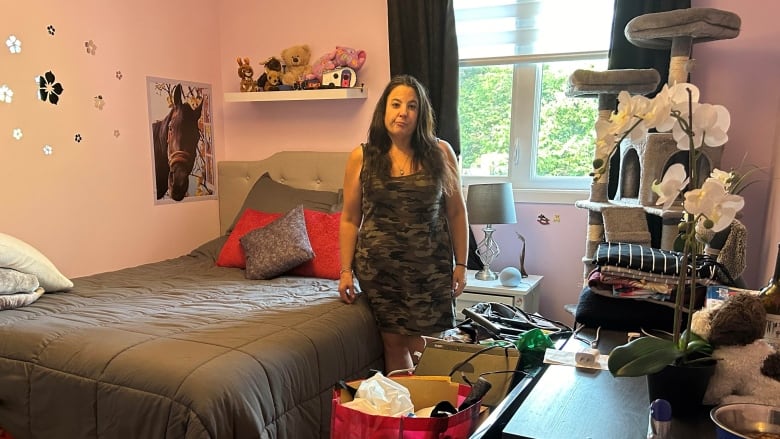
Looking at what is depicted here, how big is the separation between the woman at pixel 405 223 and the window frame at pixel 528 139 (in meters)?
1.05

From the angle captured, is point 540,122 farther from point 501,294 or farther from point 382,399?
point 382,399

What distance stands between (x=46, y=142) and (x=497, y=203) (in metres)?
2.25

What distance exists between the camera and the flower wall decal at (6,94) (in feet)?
7.97

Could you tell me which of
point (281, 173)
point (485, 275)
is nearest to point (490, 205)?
point (485, 275)

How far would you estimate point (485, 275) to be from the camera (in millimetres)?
2947

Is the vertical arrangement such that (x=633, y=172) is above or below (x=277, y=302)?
above

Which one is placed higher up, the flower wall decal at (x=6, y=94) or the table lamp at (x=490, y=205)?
the flower wall decal at (x=6, y=94)

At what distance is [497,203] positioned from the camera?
9.34 feet

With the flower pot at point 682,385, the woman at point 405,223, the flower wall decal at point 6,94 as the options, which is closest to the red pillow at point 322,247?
the woman at point 405,223

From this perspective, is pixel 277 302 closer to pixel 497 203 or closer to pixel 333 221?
pixel 333 221

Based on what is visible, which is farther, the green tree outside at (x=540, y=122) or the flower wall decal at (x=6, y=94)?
the green tree outside at (x=540, y=122)

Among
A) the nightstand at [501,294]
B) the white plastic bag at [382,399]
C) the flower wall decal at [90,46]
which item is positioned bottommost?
the nightstand at [501,294]

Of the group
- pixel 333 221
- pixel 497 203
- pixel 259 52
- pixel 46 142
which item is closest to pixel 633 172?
pixel 497 203

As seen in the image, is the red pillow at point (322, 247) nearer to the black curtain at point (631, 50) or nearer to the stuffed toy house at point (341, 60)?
the stuffed toy house at point (341, 60)
